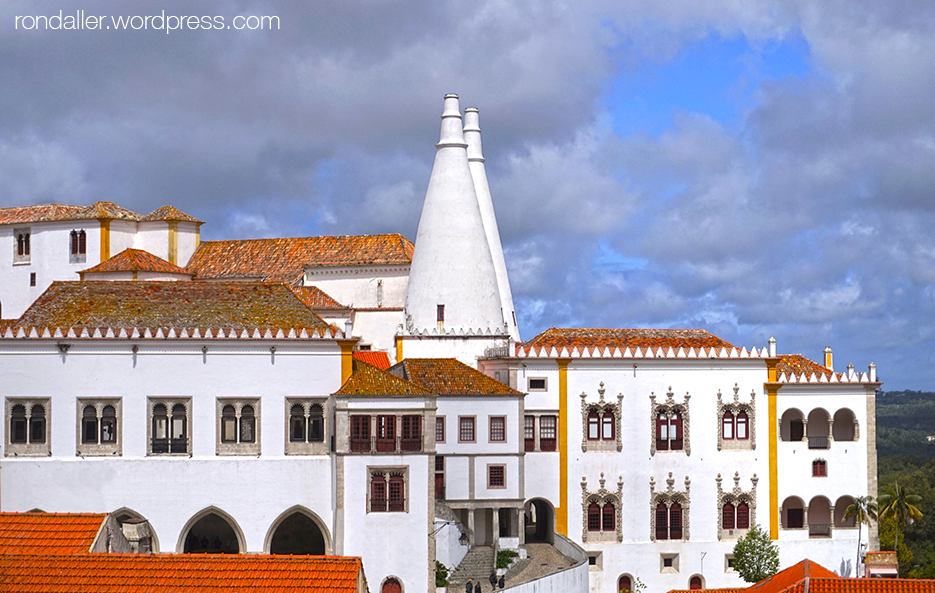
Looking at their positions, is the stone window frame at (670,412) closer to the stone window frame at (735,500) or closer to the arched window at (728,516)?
the stone window frame at (735,500)

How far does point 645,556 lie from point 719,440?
17.8 ft

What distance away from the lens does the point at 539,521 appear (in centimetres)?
5459

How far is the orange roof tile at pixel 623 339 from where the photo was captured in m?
53.1

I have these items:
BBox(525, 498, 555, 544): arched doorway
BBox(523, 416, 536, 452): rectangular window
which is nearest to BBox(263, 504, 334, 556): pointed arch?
BBox(523, 416, 536, 452): rectangular window

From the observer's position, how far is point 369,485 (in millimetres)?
43375

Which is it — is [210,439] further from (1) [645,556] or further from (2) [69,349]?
(1) [645,556]

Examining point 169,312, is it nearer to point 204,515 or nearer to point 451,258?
point 204,515

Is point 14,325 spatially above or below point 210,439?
above

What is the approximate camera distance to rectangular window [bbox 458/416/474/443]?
4953cm

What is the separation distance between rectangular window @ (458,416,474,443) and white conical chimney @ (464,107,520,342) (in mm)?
12475

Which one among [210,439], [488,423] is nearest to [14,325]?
[210,439]

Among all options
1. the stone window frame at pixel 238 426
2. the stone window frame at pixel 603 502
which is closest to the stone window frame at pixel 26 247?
the stone window frame at pixel 238 426

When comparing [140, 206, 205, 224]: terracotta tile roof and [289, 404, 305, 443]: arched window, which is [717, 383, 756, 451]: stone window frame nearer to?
[289, 404, 305, 443]: arched window

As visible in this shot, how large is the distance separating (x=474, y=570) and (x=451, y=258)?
1526 centimetres
